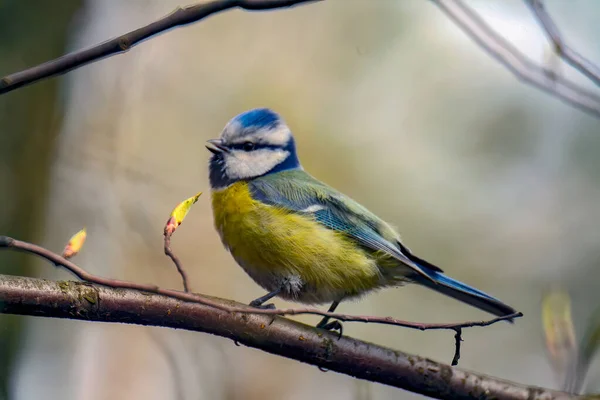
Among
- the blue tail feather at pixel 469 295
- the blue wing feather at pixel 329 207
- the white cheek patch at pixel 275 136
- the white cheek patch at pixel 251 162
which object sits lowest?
the blue tail feather at pixel 469 295

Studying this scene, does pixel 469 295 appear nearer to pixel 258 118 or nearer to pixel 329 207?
pixel 329 207

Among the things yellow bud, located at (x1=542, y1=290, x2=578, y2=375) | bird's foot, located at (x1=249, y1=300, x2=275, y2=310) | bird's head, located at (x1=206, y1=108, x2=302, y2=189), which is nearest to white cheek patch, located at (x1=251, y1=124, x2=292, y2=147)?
bird's head, located at (x1=206, y1=108, x2=302, y2=189)

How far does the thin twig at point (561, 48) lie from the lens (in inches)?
40.1

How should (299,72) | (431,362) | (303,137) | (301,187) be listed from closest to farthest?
(431,362) < (301,187) < (303,137) < (299,72)

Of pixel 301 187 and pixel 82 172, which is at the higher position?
pixel 82 172

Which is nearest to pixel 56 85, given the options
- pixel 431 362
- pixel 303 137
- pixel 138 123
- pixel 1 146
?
pixel 1 146

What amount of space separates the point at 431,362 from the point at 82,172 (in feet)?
5.80

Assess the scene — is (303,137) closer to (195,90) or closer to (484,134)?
(195,90)

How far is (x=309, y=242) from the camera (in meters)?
1.46

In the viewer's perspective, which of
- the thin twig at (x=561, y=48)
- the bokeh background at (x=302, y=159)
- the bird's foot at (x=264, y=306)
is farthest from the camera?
the bokeh background at (x=302, y=159)

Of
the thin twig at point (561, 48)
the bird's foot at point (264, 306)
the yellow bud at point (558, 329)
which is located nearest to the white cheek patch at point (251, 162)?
the bird's foot at point (264, 306)

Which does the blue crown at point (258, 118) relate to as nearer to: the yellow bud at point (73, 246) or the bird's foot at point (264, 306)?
the bird's foot at point (264, 306)

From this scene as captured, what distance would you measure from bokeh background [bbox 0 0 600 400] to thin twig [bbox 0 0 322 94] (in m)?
1.19

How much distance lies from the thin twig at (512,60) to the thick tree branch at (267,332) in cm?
51
